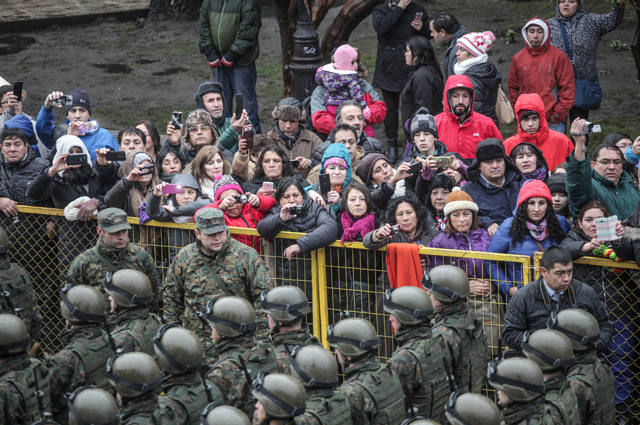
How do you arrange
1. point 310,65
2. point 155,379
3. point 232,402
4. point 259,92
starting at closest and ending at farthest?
1. point 155,379
2. point 232,402
3. point 310,65
4. point 259,92

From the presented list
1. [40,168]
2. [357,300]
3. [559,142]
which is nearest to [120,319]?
[357,300]

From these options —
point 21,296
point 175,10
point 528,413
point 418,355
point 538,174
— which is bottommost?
point 528,413

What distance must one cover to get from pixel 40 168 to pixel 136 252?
2.04 m

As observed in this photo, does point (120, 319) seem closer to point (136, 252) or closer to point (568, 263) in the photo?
point (136, 252)

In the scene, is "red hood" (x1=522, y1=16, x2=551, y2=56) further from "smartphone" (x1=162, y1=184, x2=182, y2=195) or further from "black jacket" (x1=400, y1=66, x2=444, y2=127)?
"smartphone" (x1=162, y1=184, x2=182, y2=195)

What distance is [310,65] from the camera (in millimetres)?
10391

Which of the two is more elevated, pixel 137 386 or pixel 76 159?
pixel 76 159

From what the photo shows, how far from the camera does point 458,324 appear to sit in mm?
5949

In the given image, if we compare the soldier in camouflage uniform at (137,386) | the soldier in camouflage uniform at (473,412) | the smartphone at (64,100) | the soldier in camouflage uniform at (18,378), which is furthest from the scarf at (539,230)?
the smartphone at (64,100)

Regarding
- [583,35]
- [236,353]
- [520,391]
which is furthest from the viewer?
[583,35]

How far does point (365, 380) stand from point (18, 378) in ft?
7.92

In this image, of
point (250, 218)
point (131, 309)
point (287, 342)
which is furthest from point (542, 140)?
point (131, 309)

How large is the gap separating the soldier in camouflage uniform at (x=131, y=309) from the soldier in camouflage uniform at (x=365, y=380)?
1643 mm

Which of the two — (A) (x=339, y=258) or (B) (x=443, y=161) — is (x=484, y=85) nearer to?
(B) (x=443, y=161)
